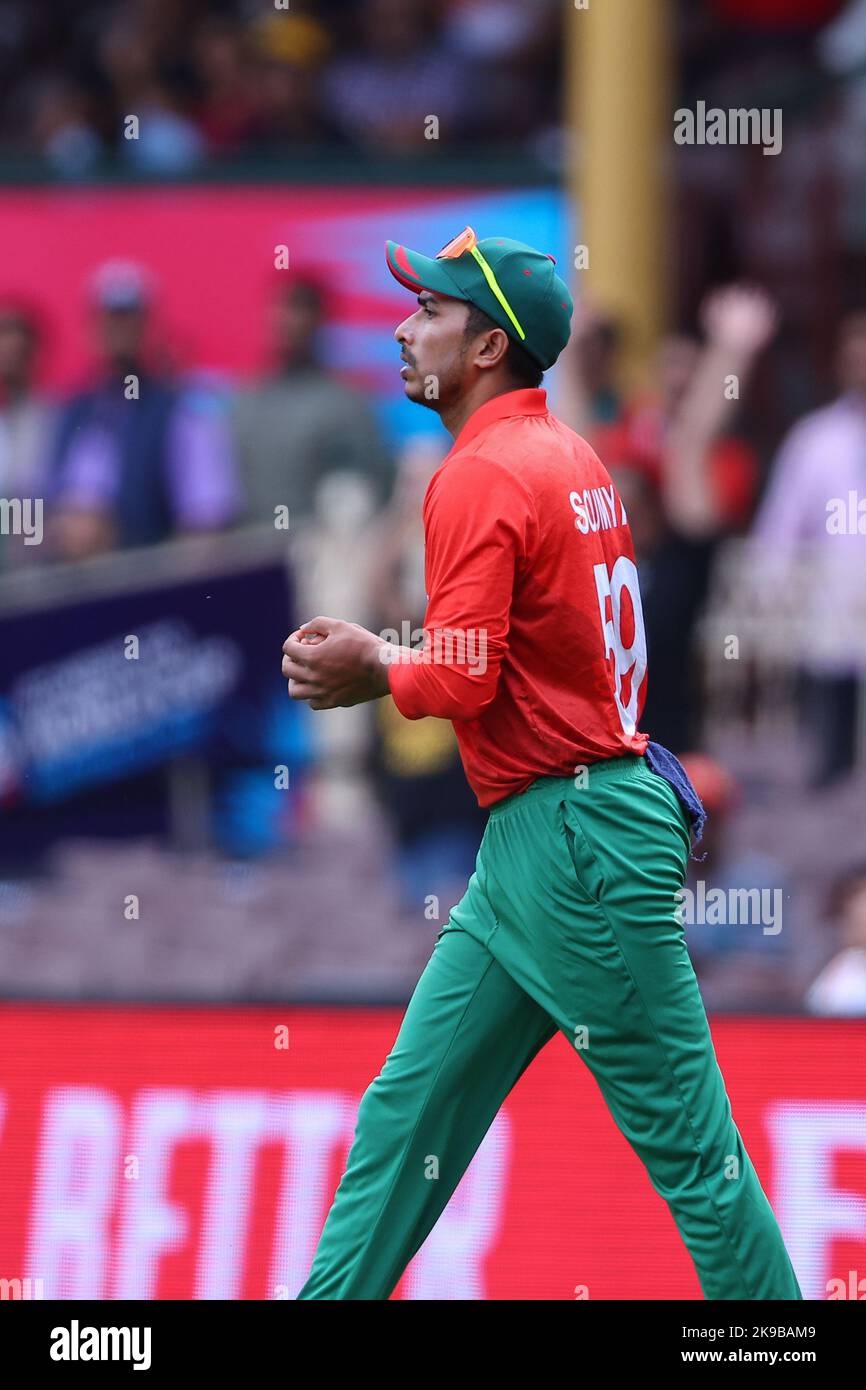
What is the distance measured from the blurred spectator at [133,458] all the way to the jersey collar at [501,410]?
14.6 ft

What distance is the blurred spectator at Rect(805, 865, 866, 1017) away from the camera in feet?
18.9

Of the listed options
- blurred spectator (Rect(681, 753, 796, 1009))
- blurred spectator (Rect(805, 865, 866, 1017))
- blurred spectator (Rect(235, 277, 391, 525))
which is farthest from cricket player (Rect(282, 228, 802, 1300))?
blurred spectator (Rect(235, 277, 391, 525))

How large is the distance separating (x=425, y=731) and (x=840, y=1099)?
3.61 m

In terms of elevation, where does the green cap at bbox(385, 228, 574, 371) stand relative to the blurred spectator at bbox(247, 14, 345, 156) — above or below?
below

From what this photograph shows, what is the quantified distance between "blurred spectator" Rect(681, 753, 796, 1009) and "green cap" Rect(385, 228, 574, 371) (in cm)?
283

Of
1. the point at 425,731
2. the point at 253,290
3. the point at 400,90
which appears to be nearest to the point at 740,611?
the point at 425,731

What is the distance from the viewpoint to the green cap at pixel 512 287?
403 cm

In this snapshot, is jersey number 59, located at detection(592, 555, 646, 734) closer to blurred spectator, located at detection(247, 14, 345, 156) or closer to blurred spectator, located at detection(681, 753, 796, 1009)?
blurred spectator, located at detection(681, 753, 796, 1009)

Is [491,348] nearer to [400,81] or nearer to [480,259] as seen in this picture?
[480,259]

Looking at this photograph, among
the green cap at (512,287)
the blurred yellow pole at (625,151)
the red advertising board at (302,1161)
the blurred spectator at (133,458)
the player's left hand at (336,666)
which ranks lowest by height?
the red advertising board at (302,1161)

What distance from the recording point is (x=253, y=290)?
870cm

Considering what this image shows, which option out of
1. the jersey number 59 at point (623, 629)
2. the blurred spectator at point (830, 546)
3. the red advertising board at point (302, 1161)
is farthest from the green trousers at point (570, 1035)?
the blurred spectator at point (830, 546)

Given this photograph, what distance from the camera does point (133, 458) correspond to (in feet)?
27.9

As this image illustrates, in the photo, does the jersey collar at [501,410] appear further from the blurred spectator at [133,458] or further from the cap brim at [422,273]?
the blurred spectator at [133,458]
